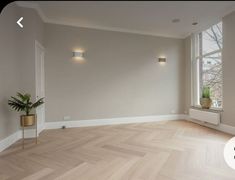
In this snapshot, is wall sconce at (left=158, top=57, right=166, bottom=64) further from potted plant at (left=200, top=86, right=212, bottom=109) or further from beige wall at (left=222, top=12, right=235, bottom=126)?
beige wall at (left=222, top=12, right=235, bottom=126)

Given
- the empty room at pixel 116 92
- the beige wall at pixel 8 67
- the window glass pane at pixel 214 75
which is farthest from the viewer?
the window glass pane at pixel 214 75

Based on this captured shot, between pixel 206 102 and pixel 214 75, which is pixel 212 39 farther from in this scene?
pixel 206 102

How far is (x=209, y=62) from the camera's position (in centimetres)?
504

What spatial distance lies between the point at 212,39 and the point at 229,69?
1.34 metres

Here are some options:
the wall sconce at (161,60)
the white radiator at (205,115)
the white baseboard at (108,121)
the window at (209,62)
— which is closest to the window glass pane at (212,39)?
the window at (209,62)

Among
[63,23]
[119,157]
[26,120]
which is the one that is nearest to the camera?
[119,157]

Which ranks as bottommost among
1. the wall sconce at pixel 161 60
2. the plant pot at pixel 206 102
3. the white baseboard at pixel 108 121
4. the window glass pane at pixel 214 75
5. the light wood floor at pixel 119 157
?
the light wood floor at pixel 119 157

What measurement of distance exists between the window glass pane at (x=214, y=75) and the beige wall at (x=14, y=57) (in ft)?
16.1

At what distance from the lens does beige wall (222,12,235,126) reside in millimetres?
3989

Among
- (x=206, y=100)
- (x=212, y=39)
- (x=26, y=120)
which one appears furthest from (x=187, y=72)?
(x=26, y=120)

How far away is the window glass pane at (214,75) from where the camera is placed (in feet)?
15.2

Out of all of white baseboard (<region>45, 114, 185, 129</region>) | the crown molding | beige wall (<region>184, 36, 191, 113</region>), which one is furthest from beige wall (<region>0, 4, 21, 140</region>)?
beige wall (<region>184, 36, 191, 113</region>)

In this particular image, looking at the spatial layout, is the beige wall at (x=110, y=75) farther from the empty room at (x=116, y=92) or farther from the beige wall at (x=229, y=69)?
the beige wall at (x=229, y=69)

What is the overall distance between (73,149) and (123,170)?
4.03 ft
